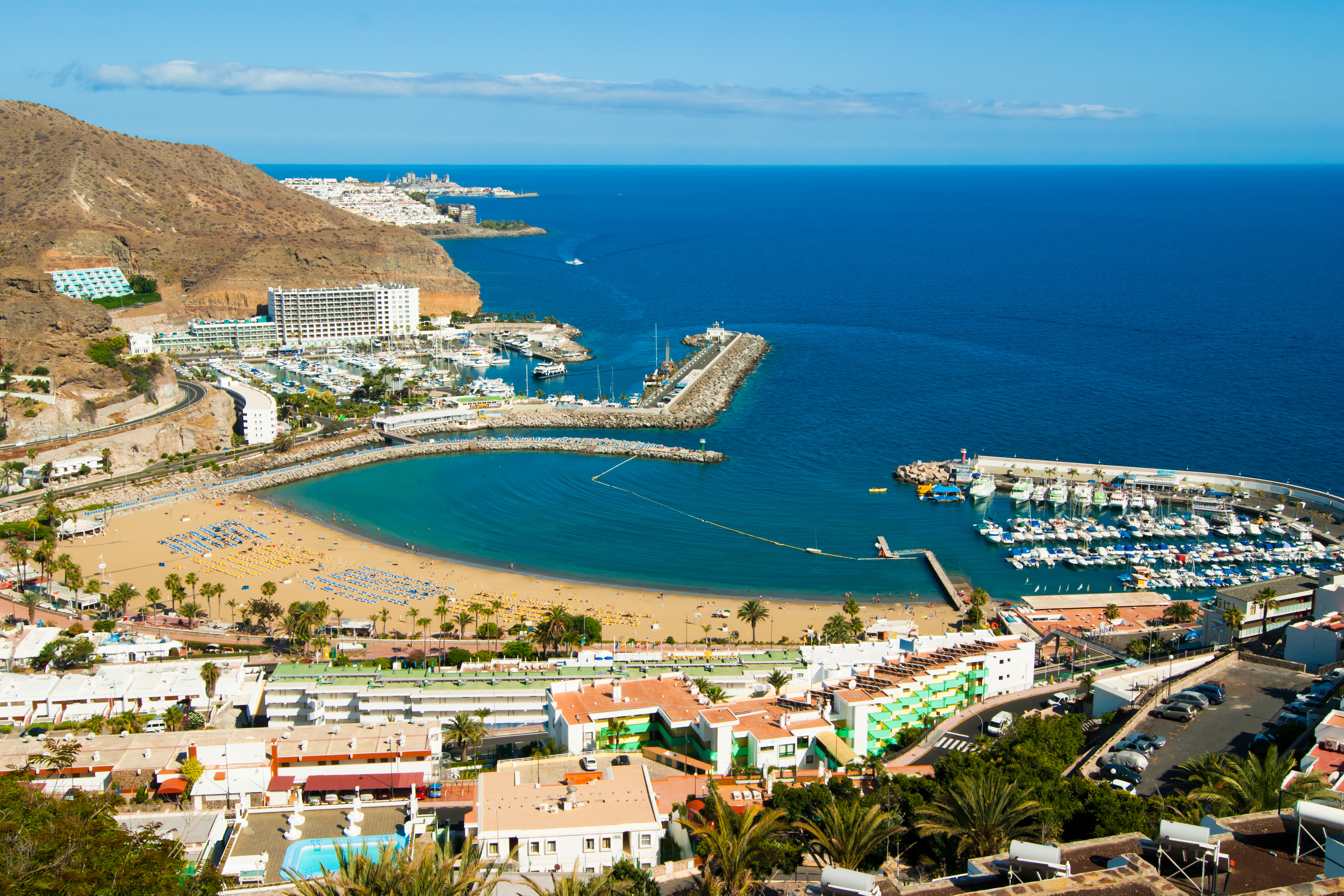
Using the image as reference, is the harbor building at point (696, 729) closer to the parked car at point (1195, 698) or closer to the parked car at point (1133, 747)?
the parked car at point (1133, 747)

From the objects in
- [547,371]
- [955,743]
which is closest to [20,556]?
[955,743]

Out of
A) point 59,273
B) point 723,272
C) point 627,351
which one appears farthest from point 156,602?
point 723,272

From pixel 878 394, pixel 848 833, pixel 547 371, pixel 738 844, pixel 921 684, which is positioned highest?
pixel 547 371

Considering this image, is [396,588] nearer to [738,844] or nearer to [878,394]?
[738,844]

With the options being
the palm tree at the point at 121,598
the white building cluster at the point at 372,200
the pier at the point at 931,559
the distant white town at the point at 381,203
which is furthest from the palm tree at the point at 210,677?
the distant white town at the point at 381,203

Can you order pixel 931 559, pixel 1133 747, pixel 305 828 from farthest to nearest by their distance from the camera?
pixel 931 559 → pixel 1133 747 → pixel 305 828

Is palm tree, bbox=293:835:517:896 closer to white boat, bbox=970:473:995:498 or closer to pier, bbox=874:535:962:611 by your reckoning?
pier, bbox=874:535:962:611

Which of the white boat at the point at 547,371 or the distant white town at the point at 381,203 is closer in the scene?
the white boat at the point at 547,371

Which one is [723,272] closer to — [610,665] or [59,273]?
[59,273]
